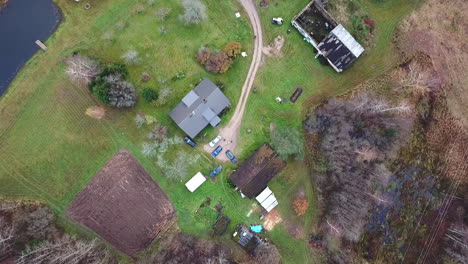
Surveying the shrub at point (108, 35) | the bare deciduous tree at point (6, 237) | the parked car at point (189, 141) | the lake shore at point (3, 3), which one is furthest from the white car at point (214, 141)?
the lake shore at point (3, 3)

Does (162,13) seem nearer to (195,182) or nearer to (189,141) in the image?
(189,141)

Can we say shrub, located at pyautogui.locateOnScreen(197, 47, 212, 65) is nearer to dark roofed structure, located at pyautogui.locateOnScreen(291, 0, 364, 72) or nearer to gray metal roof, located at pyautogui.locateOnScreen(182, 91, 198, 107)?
gray metal roof, located at pyautogui.locateOnScreen(182, 91, 198, 107)

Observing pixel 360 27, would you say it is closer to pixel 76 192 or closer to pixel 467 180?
pixel 467 180

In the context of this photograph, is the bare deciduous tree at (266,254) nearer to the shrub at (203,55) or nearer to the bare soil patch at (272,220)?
the bare soil patch at (272,220)

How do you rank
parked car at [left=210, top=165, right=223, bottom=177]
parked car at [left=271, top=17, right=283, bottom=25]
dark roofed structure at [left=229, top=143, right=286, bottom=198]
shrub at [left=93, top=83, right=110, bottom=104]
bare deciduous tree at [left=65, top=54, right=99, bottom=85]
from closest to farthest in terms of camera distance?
1. shrub at [left=93, top=83, right=110, bottom=104]
2. bare deciduous tree at [left=65, top=54, right=99, bottom=85]
3. dark roofed structure at [left=229, top=143, right=286, bottom=198]
4. parked car at [left=210, top=165, right=223, bottom=177]
5. parked car at [left=271, top=17, right=283, bottom=25]

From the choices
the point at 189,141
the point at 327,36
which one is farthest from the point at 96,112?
the point at 327,36

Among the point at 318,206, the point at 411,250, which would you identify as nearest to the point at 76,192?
the point at 318,206

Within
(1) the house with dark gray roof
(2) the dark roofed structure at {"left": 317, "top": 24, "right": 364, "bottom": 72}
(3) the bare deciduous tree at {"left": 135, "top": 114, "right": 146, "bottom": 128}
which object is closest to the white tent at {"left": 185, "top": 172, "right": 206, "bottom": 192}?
(1) the house with dark gray roof
